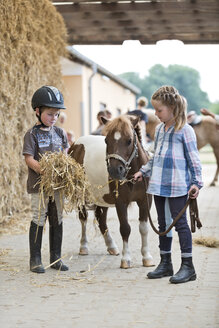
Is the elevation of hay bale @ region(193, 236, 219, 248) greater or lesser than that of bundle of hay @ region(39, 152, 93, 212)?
lesser

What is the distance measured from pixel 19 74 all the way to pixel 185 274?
513 centimetres

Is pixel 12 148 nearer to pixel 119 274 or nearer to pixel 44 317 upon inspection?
pixel 119 274

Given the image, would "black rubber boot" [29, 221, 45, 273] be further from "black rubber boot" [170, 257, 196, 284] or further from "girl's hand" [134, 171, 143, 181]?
"black rubber boot" [170, 257, 196, 284]

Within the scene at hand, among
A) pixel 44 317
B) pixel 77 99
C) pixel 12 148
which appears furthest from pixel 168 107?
pixel 77 99

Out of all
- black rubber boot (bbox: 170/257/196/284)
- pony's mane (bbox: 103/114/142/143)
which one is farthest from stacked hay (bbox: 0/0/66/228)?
black rubber boot (bbox: 170/257/196/284)

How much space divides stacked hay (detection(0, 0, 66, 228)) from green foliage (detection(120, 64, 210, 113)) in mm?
105069

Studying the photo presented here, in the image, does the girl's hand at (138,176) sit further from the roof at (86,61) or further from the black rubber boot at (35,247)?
the roof at (86,61)

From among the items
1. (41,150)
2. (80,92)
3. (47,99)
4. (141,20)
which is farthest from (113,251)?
(80,92)

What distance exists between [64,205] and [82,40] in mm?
6834

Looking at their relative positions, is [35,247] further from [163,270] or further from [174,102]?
[174,102]

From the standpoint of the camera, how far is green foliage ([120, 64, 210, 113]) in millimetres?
117250

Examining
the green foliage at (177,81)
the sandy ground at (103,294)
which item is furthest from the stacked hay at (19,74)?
the green foliage at (177,81)

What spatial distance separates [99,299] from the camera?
4539 millimetres

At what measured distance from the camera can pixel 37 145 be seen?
18.4ft
